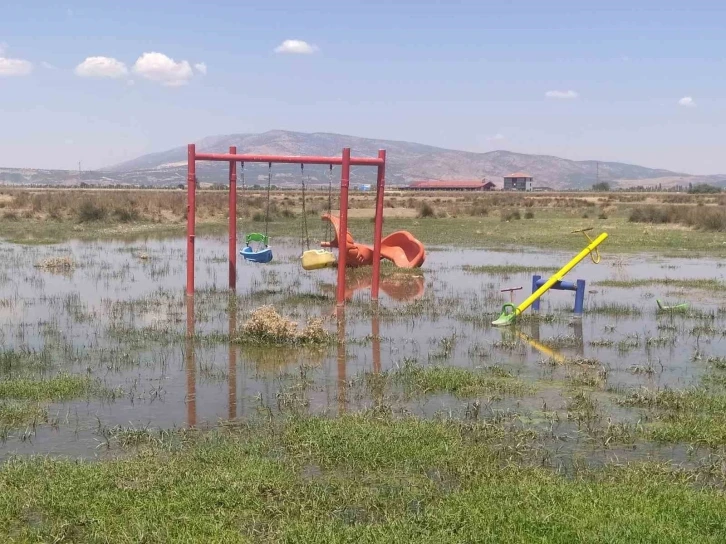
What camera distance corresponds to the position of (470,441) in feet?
24.1

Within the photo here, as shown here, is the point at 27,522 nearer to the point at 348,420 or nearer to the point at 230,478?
the point at 230,478

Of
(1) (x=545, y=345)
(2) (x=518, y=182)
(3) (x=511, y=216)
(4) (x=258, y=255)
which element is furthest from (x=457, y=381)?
(2) (x=518, y=182)

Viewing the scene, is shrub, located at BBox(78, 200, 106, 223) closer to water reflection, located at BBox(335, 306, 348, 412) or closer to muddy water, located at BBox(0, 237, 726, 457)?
muddy water, located at BBox(0, 237, 726, 457)

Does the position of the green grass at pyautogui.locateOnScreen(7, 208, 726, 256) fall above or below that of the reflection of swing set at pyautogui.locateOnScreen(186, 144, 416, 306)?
below

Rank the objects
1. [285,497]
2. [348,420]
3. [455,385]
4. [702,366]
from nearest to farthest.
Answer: [285,497] < [348,420] < [455,385] < [702,366]

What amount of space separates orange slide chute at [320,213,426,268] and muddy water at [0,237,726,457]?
75cm

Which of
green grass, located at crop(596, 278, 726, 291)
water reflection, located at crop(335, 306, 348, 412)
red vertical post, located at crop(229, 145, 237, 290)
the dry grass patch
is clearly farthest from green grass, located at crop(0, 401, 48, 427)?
green grass, located at crop(596, 278, 726, 291)

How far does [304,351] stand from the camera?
11.7m

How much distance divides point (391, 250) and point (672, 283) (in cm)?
815

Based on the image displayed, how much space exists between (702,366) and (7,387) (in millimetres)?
9074

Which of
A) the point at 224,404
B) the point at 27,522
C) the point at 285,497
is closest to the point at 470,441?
the point at 285,497

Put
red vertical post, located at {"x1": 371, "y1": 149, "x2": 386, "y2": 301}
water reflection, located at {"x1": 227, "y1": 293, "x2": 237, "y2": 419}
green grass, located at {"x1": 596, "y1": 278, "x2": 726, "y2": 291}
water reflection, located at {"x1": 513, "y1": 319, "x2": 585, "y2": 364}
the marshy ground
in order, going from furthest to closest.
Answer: green grass, located at {"x1": 596, "y1": 278, "x2": 726, "y2": 291} → red vertical post, located at {"x1": 371, "y1": 149, "x2": 386, "y2": 301} → water reflection, located at {"x1": 513, "y1": 319, "x2": 585, "y2": 364} → water reflection, located at {"x1": 227, "y1": 293, "x2": 237, "y2": 419} → the marshy ground

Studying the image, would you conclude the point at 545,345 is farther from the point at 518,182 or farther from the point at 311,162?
the point at 518,182

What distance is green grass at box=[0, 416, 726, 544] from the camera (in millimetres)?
5312
